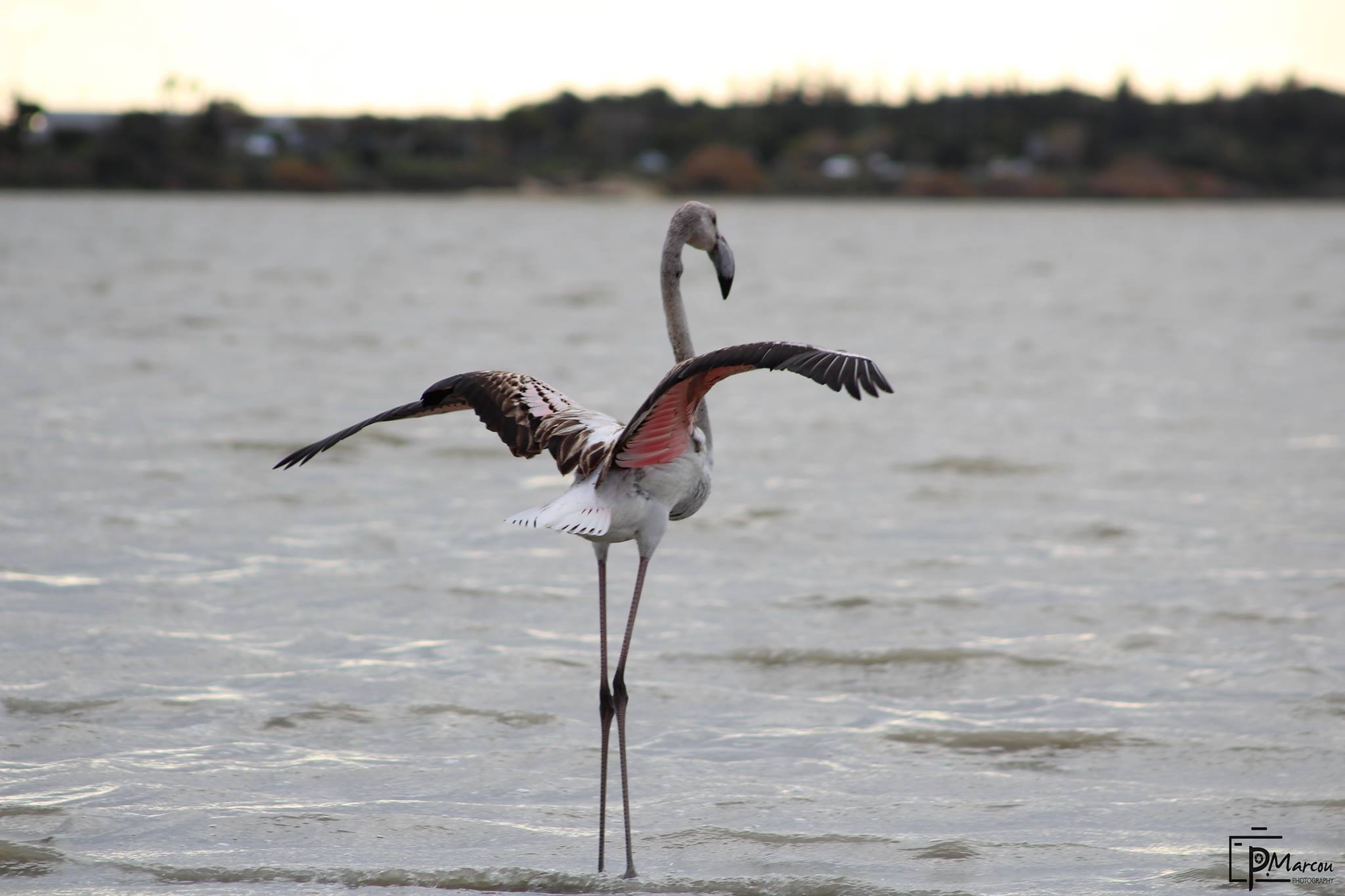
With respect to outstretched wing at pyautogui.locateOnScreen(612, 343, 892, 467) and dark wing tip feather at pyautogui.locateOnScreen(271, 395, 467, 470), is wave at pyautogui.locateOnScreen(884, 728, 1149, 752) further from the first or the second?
dark wing tip feather at pyautogui.locateOnScreen(271, 395, 467, 470)

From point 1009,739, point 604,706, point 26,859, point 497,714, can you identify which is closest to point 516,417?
point 604,706

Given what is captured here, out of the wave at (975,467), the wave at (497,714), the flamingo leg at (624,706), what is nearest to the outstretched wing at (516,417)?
the flamingo leg at (624,706)

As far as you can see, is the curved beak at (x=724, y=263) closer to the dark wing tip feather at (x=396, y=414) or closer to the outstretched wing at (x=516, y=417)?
the outstretched wing at (x=516, y=417)

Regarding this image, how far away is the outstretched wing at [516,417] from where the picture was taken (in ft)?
17.9

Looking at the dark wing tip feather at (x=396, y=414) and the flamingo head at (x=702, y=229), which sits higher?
the flamingo head at (x=702, y=229)

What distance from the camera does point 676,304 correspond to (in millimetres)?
5641

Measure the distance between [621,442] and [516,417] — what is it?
0.63 metres

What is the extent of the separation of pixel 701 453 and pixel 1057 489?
869cm

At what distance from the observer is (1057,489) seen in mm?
13422

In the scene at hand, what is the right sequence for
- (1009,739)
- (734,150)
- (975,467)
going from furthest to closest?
(734,150), (975,467), (1009,739)

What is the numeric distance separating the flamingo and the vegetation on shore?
11725cm

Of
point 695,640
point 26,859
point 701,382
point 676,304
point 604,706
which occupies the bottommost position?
point 26,859

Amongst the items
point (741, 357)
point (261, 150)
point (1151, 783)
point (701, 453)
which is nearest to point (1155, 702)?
point (1151, 783)

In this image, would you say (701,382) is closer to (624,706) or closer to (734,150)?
(624,706)
